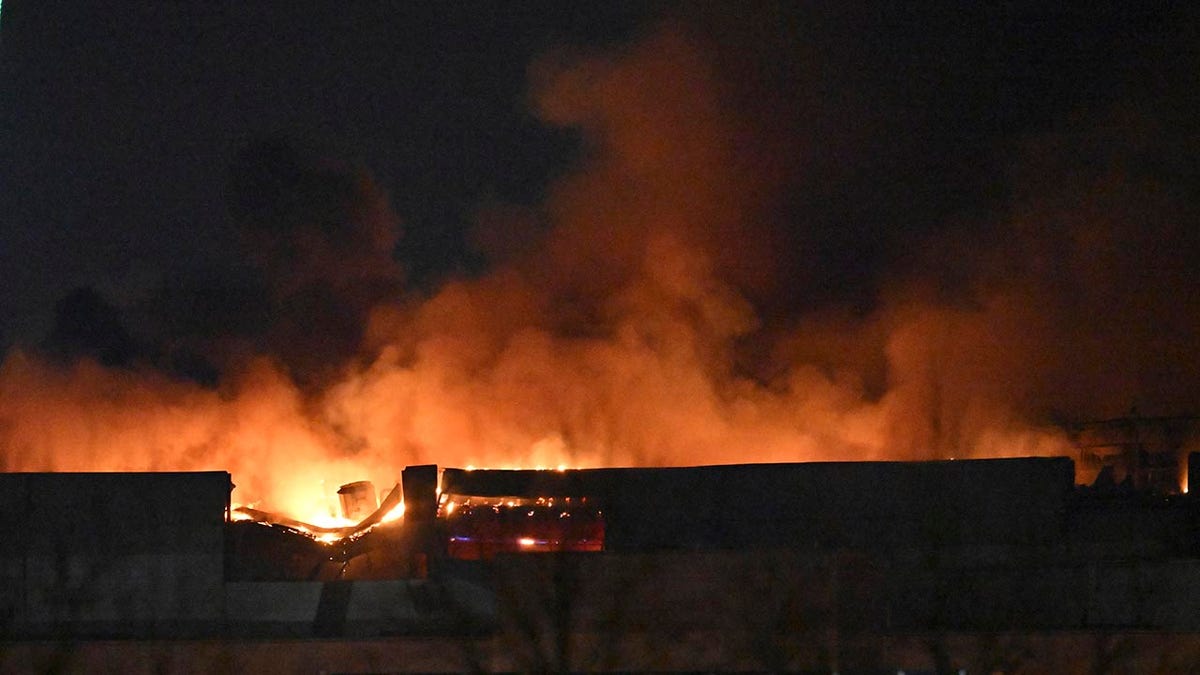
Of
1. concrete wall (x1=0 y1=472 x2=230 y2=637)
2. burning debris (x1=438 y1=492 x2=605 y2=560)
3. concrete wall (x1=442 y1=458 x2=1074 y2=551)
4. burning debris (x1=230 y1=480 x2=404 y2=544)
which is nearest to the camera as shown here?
concrete wall (x1=0 y1=472 x2=230 y2=637)

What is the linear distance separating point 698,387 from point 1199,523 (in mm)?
12717

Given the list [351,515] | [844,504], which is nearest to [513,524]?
[844,504]

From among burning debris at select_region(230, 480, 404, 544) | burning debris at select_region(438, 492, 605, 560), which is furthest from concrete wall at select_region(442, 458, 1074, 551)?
burning debris at select_region(230, 480, 404, 544)

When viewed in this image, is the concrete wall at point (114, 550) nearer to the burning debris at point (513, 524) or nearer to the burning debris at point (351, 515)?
the burning debris at point (513, 524)

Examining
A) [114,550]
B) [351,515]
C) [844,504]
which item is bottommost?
[114,550]

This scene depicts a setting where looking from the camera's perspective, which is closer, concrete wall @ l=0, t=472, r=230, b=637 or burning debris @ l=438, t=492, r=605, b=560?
concrete wall @ l=0, t=472, r=230, b=637

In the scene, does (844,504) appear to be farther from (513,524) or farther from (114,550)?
(114,550)

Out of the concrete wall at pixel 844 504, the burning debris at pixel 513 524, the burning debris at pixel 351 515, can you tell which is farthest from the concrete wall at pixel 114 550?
the concrete wall at pixel 844 504

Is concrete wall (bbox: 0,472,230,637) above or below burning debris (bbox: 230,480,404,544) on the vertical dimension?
below

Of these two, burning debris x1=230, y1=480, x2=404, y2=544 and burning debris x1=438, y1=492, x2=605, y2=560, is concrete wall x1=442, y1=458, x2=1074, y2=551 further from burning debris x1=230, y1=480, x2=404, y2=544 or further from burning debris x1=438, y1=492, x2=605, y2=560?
burning debris x1=230, y1=480, x2=404, y2=544

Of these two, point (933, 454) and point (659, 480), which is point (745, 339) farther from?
point (659, 480)

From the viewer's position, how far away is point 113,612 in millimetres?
14992

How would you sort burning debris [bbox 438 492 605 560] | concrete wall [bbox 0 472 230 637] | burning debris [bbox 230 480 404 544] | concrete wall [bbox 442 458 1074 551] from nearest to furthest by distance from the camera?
concrete wall [bbox 0 472 230 637]
concrete wall [bbox 442 458 1074 551]
burning debris [bbox 438 492 605 560]
burning debris [bbox 230 480 404 544]

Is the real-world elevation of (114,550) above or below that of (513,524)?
below
